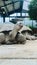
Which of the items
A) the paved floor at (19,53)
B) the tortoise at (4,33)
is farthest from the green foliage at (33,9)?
the paved floor at (19,53)

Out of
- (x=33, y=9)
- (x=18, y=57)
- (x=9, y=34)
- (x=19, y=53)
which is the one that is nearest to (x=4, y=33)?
(x=9, y=34)

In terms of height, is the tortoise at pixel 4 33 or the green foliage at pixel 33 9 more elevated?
the green foliage at pixel 33 9

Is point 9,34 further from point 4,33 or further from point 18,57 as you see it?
point 18,57

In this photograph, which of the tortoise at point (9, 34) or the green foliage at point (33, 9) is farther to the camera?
the green foliage at point (33, 9)

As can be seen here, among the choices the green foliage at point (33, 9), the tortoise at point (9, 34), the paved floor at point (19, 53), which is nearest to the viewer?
the paved floor at point (19, 53)

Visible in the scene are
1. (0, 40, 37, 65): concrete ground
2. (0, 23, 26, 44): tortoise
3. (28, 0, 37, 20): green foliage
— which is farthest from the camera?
(28, 0, 37, 20): green foliage

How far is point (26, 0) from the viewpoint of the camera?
5445mm

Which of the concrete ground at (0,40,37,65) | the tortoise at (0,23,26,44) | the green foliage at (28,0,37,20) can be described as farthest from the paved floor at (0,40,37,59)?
the green foliage at (28,0,37,20)

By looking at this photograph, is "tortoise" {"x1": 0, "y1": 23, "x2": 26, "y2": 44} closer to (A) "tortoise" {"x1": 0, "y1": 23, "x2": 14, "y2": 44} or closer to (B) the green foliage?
(A) "tortoise" {"x1": 0, "y1": 23, "x2": 14, "y2": 44}

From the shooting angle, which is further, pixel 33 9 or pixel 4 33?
pixel 33 9

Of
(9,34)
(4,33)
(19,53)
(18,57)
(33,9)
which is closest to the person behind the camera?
(18,57)

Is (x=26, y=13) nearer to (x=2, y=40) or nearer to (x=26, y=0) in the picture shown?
(x=26, y=0)

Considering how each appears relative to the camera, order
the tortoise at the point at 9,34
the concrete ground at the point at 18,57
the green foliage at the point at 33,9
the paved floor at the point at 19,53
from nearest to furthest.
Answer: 1. the concrete ground at the point at 18,57
2. the paved floor at the point at 19,53
3. the tortoise at the point at 9,34
4. the green foliage at the point at 33,9

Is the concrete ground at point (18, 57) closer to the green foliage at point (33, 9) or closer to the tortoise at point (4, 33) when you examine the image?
the tortoise at point (4, 33)
